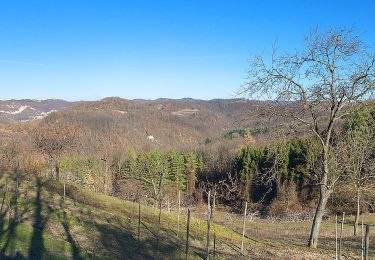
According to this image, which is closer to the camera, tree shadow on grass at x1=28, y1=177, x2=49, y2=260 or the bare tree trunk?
tree shadow on grass at x1=28, y1=177, x2=49, y2=260

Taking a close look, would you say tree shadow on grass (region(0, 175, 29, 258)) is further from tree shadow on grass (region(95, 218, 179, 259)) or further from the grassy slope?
tree shadow on grass (region(95, 218, 179, 259))

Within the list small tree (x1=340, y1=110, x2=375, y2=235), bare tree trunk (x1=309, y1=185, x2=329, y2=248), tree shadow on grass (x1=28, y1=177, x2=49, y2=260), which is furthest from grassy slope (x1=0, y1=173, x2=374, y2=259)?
small tree (x1=340, y1=110, x2=375, y2=235)

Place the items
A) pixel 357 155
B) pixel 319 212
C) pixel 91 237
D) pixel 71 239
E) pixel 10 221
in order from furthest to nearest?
pixel 357 155, pixel 319 212, pixel 10 221, pixel 91 237, pixel 71 239

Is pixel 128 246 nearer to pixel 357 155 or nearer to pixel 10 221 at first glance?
pixel 10 221

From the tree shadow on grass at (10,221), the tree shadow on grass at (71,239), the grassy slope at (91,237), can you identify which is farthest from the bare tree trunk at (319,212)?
the tree shadow on grass at (10,221)

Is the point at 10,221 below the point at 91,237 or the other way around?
the other way around

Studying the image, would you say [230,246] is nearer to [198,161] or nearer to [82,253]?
[82,253]

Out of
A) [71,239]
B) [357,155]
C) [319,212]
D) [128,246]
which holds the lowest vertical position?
[128,246]

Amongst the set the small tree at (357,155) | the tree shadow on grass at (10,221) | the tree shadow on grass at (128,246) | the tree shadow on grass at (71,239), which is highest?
the small tree at (357,155)

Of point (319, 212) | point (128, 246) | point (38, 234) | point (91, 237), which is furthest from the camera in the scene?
point (319, 212)

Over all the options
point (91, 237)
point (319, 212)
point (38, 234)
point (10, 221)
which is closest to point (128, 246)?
point (91, 237)

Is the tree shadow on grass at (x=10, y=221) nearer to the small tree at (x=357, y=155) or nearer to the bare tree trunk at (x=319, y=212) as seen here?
the bare tree trunk at (x=319, y=212)

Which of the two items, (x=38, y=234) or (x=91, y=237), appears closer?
(x=38, y=234)

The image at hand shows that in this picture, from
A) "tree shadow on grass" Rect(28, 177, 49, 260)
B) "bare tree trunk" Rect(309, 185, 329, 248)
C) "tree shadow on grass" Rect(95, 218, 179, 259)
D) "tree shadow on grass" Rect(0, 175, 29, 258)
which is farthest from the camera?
"bare tree trunk" Rect(309, 185, 329, 248)
